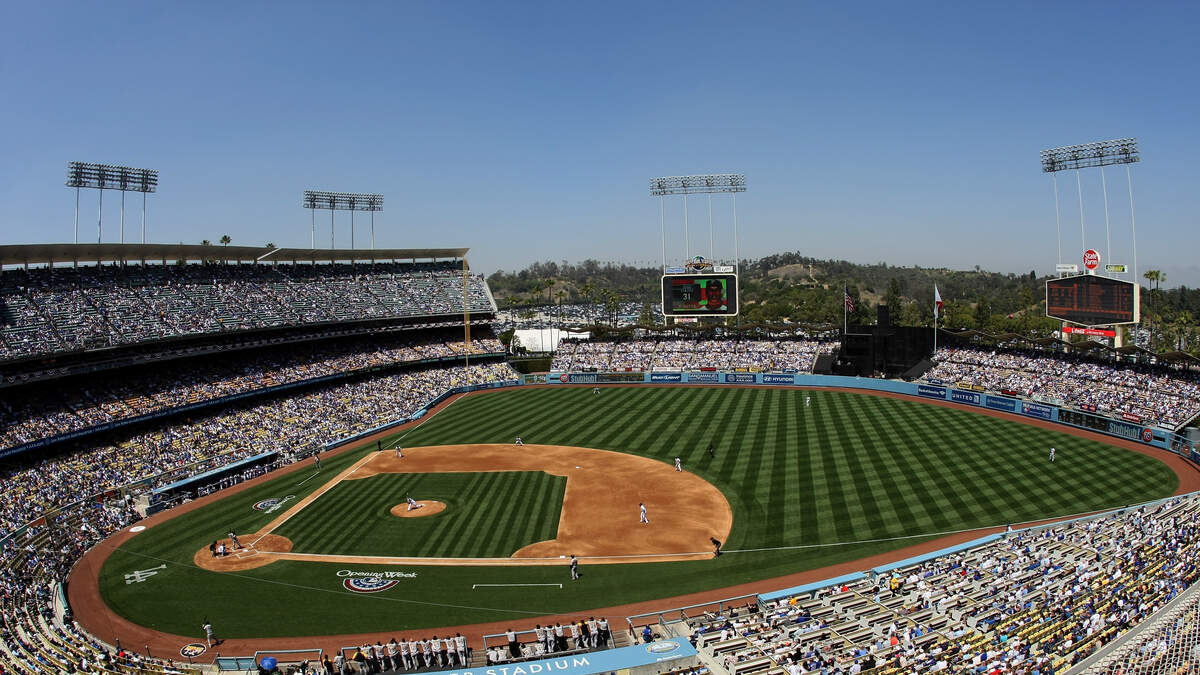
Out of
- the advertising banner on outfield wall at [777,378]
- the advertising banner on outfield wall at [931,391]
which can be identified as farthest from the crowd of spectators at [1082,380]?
the advertising banner on outfield wall at [777,378]

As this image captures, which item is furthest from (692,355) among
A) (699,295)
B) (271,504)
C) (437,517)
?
(271,504)

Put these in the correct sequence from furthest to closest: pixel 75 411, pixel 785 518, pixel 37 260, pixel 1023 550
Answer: pixel 37 260 < pixel 75 411 < pixel 785 518 < pixel 1023 550

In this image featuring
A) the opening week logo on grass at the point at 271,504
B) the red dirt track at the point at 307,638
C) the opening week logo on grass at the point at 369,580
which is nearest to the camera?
the red dirt track at the point at 307,638

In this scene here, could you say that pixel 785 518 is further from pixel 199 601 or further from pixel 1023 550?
pixel 199 601

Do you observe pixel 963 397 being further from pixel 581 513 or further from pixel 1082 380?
pixel 581 513

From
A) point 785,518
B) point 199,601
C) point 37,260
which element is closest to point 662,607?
point 785,518

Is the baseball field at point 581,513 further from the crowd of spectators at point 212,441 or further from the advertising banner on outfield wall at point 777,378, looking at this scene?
the advertising banner on outfield wall at point 777,378

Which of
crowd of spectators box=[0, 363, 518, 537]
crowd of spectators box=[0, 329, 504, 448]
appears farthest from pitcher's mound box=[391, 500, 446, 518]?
crowd of spectators box=[0, 329, 504, 448]
